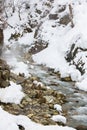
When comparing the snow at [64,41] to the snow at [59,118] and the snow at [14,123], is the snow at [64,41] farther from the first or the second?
the snow at [14,123]

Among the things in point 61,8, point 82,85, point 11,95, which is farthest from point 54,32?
point 11,95

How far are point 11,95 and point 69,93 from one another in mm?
3658

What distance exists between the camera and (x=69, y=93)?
1627 cm

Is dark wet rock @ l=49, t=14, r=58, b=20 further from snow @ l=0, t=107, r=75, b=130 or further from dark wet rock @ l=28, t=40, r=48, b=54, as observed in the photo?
snow @ l=0, t=107, r=75, b=130

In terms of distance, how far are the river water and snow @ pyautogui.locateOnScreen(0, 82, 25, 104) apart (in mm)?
2006

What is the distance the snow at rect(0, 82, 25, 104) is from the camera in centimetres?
1340

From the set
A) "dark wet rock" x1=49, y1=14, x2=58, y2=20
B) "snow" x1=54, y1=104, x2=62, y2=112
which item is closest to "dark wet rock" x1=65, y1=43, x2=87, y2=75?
"snow" x1=54, y1=104, x2=62, y2=112

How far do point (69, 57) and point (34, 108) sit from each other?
29.8ft

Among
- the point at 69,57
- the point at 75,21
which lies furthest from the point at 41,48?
the point at 69,57

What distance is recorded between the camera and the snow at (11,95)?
13.4m

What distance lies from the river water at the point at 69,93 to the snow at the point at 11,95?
2.01 metres

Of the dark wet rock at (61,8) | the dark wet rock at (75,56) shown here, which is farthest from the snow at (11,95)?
the dark wet rock at (61,8)

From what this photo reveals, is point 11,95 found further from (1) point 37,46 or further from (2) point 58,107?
(1) point 37,46

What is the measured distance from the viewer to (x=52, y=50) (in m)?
25.0
